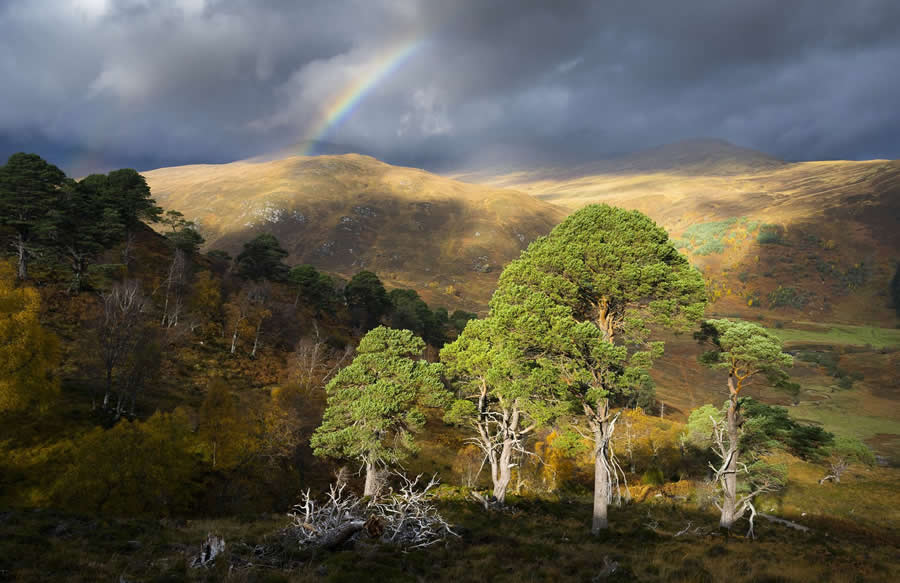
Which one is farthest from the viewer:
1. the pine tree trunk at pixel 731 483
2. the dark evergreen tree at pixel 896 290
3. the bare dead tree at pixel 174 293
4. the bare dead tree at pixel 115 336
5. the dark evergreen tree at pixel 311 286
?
the dark evergreen tree at pixel 896 290

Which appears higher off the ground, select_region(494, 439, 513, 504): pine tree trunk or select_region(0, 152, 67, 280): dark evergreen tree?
select_region(0, 152, 67, 280): dark evergreen tree

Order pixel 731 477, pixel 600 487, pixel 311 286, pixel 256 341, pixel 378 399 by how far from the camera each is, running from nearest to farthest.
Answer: pixel 600 487 < pixel 731 477 < pixel 378 399 < pixel 256 341 < pixel 311 286

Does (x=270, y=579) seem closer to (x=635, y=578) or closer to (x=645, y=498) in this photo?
(x=635, y=578)

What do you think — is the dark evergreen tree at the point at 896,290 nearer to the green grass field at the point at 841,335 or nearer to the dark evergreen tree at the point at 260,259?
the green grass field at the point at 841,335

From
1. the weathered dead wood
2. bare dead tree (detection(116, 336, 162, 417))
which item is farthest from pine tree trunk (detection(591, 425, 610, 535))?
bare dead tree (detection(116, 336, 162, 417))

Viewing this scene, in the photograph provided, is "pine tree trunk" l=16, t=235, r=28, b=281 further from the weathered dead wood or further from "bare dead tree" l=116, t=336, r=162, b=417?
the weathered dead wood

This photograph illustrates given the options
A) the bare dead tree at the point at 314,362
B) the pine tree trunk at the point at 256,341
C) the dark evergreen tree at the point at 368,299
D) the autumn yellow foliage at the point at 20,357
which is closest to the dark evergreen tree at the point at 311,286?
the dark evergreen tree at the point at 368,299

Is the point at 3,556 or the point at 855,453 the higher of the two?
the point at 3,556

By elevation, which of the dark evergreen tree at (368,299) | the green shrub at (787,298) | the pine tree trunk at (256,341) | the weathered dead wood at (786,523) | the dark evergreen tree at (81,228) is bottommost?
the weathered dead wood at (786,523)

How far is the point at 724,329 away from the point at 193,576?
24.7 metres

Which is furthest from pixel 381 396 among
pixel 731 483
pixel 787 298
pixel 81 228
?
pixel 787 298

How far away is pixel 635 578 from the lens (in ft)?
37.6

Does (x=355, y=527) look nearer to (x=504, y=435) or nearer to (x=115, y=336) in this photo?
(x=504, y=435)

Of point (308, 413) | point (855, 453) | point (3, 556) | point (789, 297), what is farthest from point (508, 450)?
point (789, 297)
